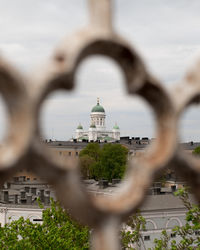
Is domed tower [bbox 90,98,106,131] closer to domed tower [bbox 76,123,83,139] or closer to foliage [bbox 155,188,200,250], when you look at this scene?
domed tower [bbox 76,123,83,139]

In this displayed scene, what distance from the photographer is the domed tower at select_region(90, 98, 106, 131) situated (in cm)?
13688

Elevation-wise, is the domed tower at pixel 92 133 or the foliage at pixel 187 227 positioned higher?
the domed tower at pixel 92 133

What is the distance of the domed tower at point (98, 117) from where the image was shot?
449 ft

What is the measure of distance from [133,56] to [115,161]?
61117mm

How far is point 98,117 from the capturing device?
138 m

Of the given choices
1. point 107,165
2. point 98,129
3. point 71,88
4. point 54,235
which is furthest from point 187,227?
point 98,129

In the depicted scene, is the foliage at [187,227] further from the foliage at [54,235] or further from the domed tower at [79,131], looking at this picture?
the domed tower at [79,131]

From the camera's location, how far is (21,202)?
1431 inches

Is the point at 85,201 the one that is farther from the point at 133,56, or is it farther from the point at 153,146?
the point at 133,56

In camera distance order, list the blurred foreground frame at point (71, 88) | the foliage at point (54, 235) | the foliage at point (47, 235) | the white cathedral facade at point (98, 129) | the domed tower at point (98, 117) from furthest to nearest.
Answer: the domed tower at point (98, 117) < the white cathedral facade at point (98, 129) < the foliage at point (47, 235) < the foliage at point (54, 235) < the blurred foreground frame at point (71, 88)

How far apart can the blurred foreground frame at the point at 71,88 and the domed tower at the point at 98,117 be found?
131775 millimetres

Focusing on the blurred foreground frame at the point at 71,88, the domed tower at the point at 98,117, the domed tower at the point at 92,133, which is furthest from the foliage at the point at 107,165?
the domed tower at the point at 98,117

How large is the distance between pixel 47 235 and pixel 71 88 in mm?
15431

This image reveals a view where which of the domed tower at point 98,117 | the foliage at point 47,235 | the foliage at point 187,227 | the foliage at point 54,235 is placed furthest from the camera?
the domed tower at point 98,117
